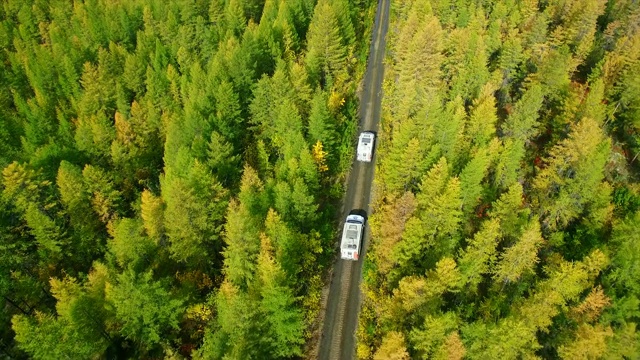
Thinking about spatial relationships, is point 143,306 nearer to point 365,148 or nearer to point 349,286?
point 349,286

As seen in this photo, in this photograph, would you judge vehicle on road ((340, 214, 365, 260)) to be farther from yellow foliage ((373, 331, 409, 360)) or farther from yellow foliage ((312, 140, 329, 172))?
yellow foliage ((373, 331, 409, 360))

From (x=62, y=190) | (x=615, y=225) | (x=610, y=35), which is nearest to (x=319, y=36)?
(x=62, y=190)

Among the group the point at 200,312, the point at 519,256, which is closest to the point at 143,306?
the point at 200,312

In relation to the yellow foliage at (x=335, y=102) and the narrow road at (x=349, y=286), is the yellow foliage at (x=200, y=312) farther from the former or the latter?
the yellow foliage at (x=335, y=102)

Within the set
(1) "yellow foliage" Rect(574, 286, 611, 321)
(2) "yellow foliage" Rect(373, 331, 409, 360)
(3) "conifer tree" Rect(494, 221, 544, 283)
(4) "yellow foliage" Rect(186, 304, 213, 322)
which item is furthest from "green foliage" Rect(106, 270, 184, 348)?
(1) "yellow foliage" Rect(574, 286, 611, 321)

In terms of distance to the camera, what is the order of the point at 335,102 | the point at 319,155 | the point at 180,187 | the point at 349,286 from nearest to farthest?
the point at 180,187, the point at 349,286, the point at 319,155, the point at 335,102

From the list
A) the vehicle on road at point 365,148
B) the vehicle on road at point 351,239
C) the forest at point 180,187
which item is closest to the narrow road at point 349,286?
the vehicle on road at point 365,148

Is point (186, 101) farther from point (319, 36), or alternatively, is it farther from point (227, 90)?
point (319, 36)
